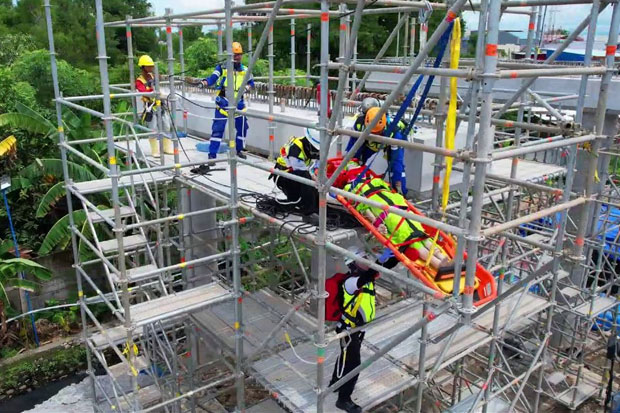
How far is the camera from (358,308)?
259 inches

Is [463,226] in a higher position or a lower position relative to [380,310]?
higher

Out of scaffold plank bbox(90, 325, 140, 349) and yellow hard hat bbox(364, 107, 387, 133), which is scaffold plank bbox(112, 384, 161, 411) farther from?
yellow hard hat bbox(364, 107, 387, 133)

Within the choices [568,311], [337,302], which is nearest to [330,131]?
[337,302]

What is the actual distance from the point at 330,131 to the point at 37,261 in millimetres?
11596

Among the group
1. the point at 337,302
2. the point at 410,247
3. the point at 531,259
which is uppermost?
the point at 410,247

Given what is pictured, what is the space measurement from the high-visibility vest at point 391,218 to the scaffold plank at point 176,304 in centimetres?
280

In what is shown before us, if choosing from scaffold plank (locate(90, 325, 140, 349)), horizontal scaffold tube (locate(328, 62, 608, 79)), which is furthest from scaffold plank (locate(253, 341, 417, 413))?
horizontal scaffold tube (locate(328, 62, 608, 79))

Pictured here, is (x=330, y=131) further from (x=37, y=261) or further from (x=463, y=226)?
(x=37, y=261)

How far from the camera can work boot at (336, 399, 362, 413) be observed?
6551mm

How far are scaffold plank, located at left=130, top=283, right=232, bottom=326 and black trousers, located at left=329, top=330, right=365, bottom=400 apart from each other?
1.98 metres

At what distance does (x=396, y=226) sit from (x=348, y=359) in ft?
6.14

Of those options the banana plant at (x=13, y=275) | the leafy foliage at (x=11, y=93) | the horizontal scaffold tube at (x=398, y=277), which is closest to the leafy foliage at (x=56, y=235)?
the banana plant at (x=13, y=275)

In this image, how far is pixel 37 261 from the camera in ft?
47.2

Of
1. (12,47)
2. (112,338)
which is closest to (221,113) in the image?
(112,338)
